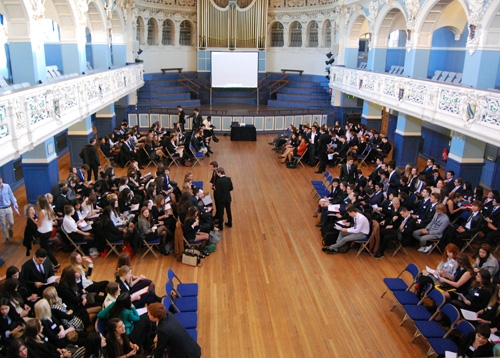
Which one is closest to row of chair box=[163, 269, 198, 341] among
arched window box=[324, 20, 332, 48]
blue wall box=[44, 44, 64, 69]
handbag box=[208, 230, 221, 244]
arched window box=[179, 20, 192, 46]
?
handbag box=[208, 230, 221, 244]

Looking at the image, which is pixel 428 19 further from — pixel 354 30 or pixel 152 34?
pixel 152 34

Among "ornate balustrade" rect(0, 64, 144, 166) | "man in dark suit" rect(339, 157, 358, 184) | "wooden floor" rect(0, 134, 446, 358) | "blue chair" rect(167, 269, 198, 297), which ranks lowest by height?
"wooden floor" rect(0, 134, 446, 358)

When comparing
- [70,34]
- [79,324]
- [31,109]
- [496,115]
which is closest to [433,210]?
[496,115]

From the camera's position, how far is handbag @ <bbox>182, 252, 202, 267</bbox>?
8930 millimetres

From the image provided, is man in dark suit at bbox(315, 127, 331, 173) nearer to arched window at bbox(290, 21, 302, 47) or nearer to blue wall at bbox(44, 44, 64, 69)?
blue wall at bbox(44, 44, 64, 69)

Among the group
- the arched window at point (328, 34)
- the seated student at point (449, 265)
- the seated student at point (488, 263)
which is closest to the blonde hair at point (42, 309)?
the seated student at point (449, 265)

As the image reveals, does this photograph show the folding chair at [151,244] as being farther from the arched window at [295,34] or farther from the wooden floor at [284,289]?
the arched window at [295,34]

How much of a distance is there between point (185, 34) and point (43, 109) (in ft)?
66.3

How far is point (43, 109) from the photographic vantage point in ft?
29.2

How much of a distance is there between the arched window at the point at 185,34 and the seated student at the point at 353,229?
21345mm

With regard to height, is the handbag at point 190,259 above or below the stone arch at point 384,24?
below

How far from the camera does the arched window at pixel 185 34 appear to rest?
27.4m

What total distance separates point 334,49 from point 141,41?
11.2 m

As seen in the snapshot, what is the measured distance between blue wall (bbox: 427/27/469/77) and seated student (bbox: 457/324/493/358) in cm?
1400
